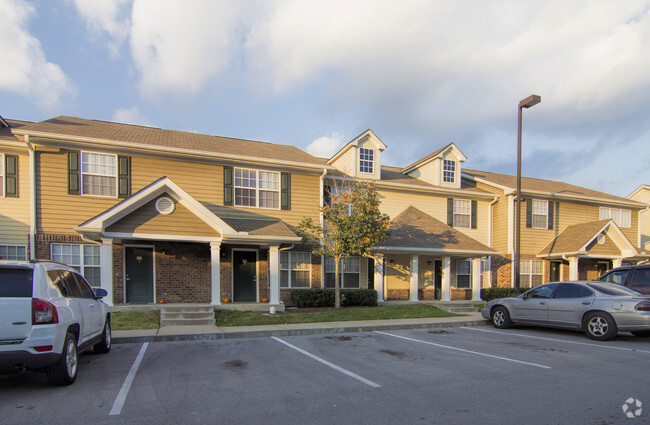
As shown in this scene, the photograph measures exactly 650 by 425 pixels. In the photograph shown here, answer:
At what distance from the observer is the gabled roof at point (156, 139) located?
47.1 feet

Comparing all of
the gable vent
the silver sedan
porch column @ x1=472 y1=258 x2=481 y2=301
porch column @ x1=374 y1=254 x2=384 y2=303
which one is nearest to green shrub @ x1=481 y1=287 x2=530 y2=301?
porch column @ x1=472 y1=258 x2=481 y2=301

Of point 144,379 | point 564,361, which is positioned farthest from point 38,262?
point 564,361

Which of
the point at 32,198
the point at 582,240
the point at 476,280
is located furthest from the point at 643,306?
the point at 32,198

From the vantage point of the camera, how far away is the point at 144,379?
653cm

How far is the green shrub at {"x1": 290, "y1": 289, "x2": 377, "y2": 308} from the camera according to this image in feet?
53.7

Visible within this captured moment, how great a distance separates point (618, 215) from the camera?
81.4 ft

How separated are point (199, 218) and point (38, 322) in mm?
8950

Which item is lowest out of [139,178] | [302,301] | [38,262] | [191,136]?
[302,301]

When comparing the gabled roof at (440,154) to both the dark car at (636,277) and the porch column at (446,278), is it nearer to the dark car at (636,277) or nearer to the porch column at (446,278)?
the porch column at (446,278)

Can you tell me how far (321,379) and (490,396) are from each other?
243 cm

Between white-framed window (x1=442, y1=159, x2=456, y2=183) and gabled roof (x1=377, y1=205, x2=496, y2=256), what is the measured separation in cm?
242

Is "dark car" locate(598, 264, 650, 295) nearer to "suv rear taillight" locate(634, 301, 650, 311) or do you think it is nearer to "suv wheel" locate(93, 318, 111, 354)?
"suv rear taillight" locate(634, 301, 650, 311)

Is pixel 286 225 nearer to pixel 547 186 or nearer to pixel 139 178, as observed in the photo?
pixel 139 178

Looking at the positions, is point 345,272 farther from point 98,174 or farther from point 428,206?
point 98,174
